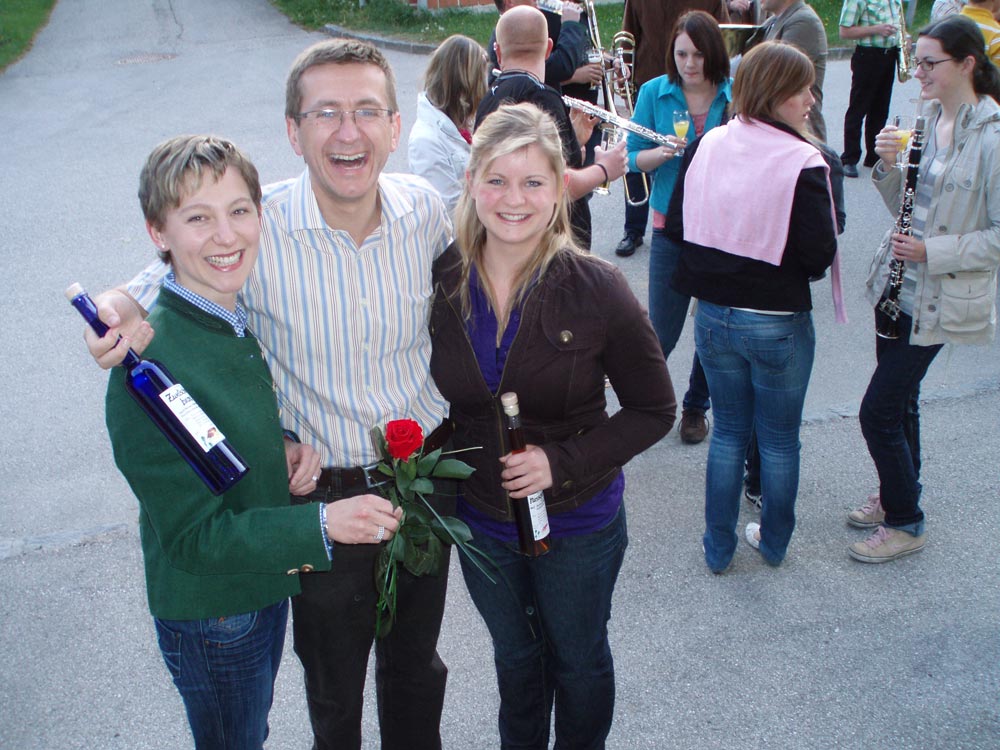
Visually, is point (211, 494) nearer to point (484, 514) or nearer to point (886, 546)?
point (484, 514)

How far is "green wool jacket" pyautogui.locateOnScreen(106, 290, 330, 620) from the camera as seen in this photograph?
6.26 feet

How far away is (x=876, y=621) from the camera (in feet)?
11.8

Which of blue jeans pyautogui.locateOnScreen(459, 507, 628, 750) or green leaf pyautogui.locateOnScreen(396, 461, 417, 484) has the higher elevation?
Result: green leaf pyautogui.locateOnScreen(396, 461, 417, 484)

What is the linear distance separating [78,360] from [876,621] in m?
4.97

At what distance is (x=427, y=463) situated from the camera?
2295 mm

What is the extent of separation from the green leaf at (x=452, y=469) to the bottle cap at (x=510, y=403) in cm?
18

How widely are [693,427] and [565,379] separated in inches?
105

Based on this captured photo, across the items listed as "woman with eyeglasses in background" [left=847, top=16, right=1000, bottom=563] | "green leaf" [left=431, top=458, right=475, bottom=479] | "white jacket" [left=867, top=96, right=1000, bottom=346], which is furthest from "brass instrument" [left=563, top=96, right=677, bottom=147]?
"green leaf" [left=431, top=458, right=475, bottom=479]

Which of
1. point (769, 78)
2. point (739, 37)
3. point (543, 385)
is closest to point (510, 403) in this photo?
point (543, 385)

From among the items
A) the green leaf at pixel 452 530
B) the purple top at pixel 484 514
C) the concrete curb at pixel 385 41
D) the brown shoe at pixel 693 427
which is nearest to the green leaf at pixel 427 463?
the green leaf at pixel 452 530

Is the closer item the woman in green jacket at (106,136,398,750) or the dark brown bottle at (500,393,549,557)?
the woman in green jacket at (106,136,398,750)

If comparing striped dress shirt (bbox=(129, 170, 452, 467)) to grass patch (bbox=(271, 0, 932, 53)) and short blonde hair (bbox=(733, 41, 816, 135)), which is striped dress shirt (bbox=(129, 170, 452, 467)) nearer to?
short blonde hair (bbox=(733, 41, 816, 135))

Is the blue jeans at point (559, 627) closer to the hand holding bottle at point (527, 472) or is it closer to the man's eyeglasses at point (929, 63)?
the hand holding bottle at point (527, 472)

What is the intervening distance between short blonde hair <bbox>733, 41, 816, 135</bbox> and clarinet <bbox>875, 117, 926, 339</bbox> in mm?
523
